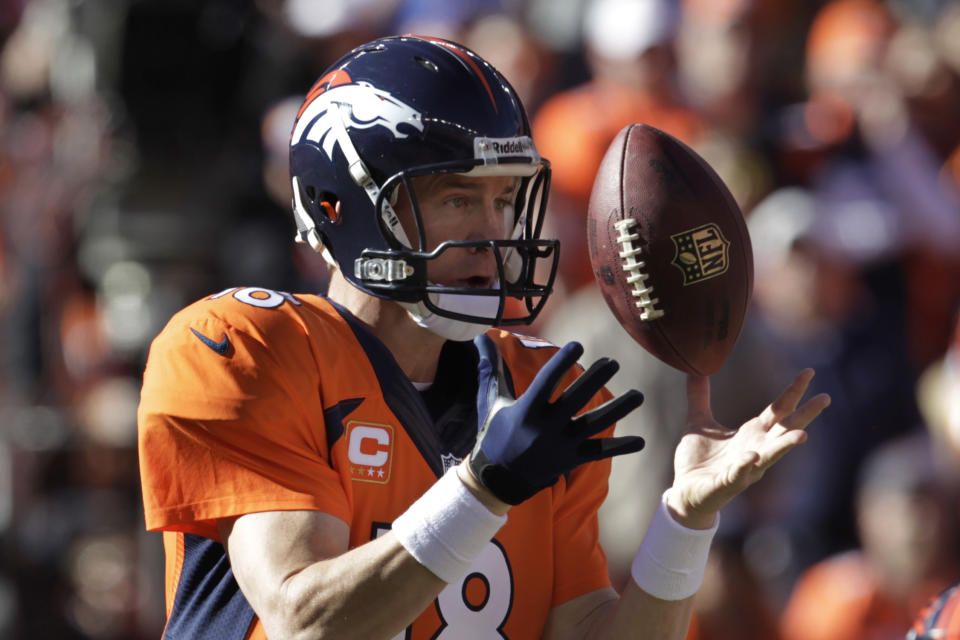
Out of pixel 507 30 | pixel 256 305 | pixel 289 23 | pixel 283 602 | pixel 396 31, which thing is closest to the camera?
pixel 283 602

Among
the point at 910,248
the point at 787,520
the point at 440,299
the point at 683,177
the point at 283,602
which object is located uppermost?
the point at 683,177

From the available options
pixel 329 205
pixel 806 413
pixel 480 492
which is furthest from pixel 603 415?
pixel 329 205

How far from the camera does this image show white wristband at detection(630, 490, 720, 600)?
269 centimetres

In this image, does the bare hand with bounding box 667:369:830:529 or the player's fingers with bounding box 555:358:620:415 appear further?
the bare hand with bounding box 667:369:830:529

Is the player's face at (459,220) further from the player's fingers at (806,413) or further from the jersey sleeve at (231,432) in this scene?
the player's fingers at (806,413)

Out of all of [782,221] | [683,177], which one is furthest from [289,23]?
[683,177]

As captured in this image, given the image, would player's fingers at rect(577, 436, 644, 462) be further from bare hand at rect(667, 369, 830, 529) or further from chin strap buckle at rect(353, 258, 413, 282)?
chin strap buckle at rect(353, 258, 413, 282)

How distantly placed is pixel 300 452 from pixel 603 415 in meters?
0.55

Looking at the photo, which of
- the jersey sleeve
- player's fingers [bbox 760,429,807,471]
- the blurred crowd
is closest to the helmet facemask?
the jersey sleeve

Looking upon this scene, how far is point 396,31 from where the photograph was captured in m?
6.75

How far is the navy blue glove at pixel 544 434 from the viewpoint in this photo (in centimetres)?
228

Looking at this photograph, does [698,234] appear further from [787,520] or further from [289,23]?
[289,23]

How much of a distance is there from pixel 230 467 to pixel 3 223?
532 centimetres

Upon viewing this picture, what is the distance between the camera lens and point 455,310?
2732 mm
